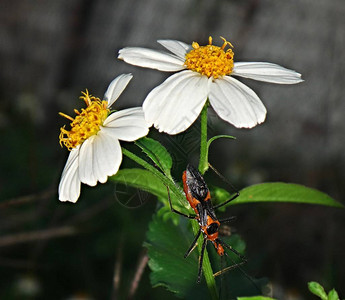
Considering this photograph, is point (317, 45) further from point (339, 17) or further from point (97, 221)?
point (97, 221)

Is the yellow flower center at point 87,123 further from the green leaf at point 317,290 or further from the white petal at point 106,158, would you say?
the green leaf at point 317,290

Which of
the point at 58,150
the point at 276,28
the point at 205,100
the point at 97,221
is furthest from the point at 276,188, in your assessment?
the point at 276,28

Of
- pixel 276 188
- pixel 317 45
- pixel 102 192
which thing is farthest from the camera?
pixel 317 45

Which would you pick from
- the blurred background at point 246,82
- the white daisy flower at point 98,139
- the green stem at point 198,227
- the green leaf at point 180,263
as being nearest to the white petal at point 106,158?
the white daisy flower at point 98,139

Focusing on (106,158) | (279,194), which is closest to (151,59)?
(106,158)

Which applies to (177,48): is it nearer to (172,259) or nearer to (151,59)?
(151,59)

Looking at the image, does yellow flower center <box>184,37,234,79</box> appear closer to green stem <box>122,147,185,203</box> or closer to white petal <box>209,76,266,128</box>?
white petal <box>209,76,266,128</box>

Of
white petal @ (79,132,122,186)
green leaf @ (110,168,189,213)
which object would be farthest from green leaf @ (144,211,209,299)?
white petal @ (79,132,122,186)
